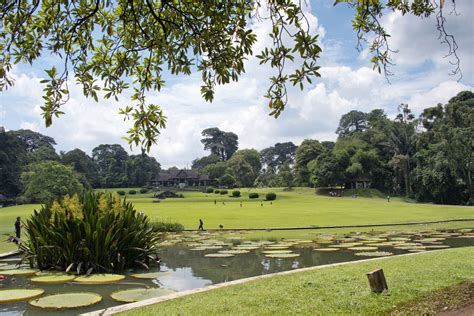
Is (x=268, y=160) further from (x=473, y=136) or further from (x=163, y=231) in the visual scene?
(x=163, y=231)

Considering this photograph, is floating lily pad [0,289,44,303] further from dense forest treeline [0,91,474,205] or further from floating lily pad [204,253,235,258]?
dense forest treeline [0,91,474,205]

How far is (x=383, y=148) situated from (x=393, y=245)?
75.4 meters

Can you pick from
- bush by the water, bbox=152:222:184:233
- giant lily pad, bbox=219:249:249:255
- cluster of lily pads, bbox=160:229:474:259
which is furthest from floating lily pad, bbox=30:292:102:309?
bush by the water, bbox=152:222:184:233

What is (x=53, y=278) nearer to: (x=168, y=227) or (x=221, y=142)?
(x=168, y=227)

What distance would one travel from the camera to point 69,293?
9.91 meters

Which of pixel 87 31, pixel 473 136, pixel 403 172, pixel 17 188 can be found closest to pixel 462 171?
pixel 473 136

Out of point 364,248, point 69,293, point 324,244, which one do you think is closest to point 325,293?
point 69,293

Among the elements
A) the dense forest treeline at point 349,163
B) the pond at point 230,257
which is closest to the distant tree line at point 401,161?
the dense forest treeline at point 349,163

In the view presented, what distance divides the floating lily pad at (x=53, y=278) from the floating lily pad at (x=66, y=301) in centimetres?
204

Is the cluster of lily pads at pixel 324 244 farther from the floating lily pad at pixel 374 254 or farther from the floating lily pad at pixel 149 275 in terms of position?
the floating lily pad at pixel 149 275

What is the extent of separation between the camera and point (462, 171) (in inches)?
2591

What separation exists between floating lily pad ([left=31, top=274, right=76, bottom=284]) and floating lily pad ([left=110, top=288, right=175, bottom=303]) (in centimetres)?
239

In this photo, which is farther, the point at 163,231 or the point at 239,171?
the point at 239,171

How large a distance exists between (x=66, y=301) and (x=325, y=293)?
5543 millimetres
